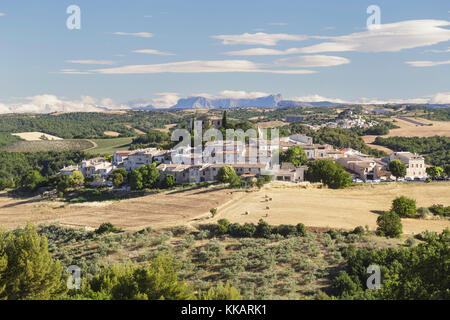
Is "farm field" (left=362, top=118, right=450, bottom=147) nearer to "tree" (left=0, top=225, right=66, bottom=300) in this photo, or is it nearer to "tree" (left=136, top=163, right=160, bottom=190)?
"tree" (left=136, top=163, right=160, bottom=190)

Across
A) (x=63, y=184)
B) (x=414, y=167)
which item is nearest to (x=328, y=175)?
(x=414, y=167)

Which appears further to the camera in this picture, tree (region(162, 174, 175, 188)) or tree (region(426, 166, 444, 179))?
tree (region(426, 166, 444, 179))

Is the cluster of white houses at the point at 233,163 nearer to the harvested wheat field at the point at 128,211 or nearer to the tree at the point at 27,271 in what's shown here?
Answer: the harvested wheat field at the point at 128,211

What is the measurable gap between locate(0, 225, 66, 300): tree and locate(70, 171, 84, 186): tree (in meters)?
44.8

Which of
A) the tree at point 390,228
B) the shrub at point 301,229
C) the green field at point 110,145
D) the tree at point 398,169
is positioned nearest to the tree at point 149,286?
the shrub at point 301,229

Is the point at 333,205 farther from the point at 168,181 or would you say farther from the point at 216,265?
the point at 168,181

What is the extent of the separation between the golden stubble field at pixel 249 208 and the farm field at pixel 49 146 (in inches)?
2729

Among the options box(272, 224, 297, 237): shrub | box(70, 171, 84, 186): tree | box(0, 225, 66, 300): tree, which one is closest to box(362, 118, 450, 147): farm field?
box(70, 171, 84, 186): tree

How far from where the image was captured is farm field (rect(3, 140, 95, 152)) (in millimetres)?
126012

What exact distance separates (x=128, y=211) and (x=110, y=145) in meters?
82.8

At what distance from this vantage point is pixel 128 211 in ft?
163

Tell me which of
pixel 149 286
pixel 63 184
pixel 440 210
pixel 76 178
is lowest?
pixel 440 210

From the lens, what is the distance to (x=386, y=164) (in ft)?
228
